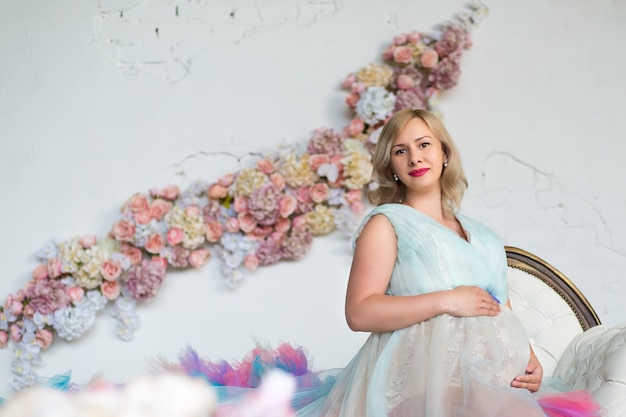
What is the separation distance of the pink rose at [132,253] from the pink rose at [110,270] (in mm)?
66

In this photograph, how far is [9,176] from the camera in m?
3.34

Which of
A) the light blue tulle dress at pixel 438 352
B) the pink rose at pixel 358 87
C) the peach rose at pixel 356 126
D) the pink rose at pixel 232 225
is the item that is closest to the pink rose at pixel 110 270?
the pink rose at pixel 232 225

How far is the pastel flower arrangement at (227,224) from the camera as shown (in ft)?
10.5

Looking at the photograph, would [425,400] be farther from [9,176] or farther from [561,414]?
Answer: [9,176]

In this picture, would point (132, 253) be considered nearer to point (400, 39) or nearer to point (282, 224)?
point (282, 224)

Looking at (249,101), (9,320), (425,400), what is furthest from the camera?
(249,101)

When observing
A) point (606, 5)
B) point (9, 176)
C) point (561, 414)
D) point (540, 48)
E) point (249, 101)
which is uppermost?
point (606, 5)

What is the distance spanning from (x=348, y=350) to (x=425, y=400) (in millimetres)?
1613

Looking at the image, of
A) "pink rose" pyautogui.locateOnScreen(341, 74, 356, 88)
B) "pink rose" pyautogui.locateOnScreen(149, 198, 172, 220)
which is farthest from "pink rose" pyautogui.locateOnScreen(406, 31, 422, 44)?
"pink rose" pyautogui.locateOnScreen(149, 198, 172, 220)

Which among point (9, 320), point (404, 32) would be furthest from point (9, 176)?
point (404, 32)

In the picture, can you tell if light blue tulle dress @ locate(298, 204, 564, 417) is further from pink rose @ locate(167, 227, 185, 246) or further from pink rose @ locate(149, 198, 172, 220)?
pink rose @ locate(149, 198, 172, 220)

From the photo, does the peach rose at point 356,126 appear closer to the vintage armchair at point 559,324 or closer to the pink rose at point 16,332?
the vintage armchair at point 559,324

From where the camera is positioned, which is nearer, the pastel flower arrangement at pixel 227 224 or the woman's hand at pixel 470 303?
the woman's hand at pixel 470 303

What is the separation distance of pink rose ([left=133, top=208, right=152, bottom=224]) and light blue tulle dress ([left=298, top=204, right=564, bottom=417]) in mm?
1488
